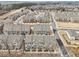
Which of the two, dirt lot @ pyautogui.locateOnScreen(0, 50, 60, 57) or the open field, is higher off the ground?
the open field

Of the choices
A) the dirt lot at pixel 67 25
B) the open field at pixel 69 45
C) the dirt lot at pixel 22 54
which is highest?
the dirt lot at pixel 67 25

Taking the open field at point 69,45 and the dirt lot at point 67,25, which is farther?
the dirt lot at point 67,25

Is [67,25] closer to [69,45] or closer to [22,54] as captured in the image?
[69,45]

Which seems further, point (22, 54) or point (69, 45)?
point (69, 45)

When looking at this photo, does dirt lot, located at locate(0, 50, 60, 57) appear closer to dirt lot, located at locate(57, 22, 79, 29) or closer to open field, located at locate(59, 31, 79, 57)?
open field, located at locate(59, 31, 79, 57)

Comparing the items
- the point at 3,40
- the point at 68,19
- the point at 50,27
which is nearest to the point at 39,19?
the point at 50,27

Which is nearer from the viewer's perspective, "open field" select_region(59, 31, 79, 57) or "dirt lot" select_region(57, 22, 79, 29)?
"open field" select_region(59, 31, 79, 57)

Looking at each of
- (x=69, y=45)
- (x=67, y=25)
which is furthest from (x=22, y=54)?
(x=67, y=25)

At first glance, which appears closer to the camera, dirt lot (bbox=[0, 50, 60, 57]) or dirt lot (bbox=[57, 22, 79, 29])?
dirt lot (bbox=[0, 50, 60, 57])

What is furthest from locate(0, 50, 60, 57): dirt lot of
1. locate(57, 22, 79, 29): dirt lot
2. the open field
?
locate(57, 22, 79, 29): dirt lot

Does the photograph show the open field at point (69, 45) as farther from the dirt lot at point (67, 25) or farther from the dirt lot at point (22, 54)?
the dirt lot at point (22, 54)

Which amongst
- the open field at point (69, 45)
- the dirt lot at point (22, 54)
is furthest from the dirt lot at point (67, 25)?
the dirt lot at point (22, 54)

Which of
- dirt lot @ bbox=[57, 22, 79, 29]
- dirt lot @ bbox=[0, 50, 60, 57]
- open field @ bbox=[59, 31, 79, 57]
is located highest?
dirt lot @ bbox=[57, 22, 79, 29]
